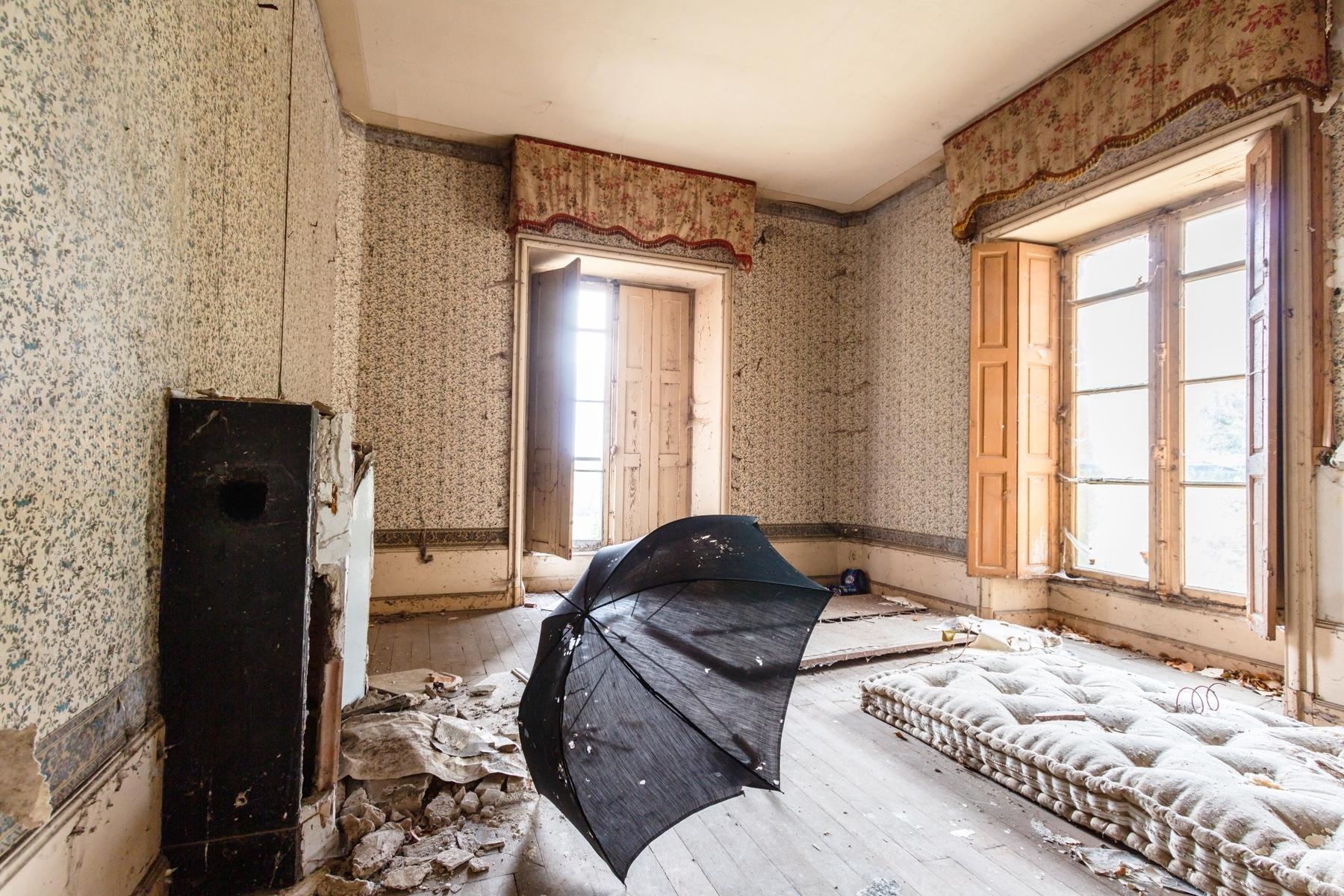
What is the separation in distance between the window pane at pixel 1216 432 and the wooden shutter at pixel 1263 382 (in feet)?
1.64

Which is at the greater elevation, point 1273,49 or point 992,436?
point 1273,49

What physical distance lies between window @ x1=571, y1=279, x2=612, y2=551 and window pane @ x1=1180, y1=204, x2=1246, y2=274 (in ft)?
11.9

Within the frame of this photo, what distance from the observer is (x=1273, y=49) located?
7.95 ft

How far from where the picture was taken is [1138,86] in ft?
9.39

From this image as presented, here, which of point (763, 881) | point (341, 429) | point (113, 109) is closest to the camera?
point (113, 109)

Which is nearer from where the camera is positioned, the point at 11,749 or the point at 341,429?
the point at 11,749

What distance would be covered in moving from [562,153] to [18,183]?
369cm

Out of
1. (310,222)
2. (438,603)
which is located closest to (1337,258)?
(310,222)

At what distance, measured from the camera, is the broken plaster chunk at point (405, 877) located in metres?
1.37

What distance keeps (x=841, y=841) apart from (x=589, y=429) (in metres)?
3.60

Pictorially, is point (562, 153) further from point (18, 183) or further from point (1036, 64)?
point (18, 183)

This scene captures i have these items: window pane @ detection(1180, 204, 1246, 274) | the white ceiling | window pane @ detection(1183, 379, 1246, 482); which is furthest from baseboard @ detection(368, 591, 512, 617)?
window pane @ detection(1180, 204, 1246, 274)

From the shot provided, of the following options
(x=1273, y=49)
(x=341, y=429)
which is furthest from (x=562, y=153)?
(x=1273, y=49)

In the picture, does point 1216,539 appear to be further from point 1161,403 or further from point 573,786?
point 573,786
